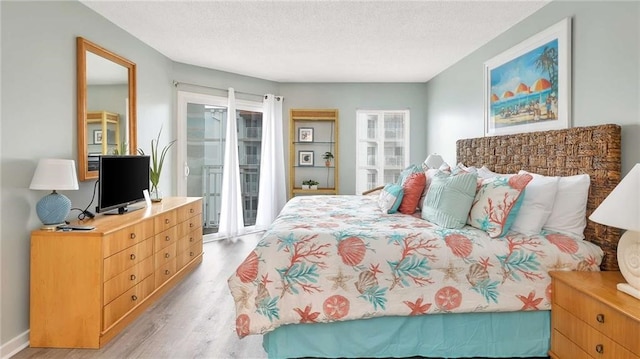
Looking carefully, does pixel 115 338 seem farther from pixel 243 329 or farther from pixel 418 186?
pixel 418 186

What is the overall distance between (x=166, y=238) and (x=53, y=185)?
1.18 m

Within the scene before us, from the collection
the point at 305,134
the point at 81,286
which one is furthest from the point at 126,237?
the point at 305,134

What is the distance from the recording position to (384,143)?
19.8ft

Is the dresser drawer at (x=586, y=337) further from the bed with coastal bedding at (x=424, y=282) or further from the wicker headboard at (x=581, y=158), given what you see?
the wicker headboard at (x=581, y=158)

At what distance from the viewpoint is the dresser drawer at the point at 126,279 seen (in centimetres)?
243

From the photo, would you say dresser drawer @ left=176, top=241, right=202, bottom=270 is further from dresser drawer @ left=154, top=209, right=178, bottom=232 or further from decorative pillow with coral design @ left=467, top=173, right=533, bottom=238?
decorative pillow with coral design @ left=467, top=173, right=533, bottom=238

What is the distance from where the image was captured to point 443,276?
7.02ft

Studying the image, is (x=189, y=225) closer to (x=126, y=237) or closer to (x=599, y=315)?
(x=126, y=237)

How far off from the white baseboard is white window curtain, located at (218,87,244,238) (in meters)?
2.97

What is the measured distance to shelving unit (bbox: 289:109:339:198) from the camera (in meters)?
5.97

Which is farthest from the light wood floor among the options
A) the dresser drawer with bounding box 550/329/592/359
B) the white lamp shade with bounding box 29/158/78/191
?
the dresser drawer with bounding box 550/329/592/359

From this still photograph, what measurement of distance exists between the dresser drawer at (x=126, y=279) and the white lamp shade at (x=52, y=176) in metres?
0.69

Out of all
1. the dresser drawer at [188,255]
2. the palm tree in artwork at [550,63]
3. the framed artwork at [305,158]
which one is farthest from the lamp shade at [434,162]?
the dresser drawer at [188,255]

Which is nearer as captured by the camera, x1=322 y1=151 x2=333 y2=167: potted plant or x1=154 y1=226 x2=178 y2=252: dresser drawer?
x1=154 y1=226 x2=178 y2=252: dresser drawer
